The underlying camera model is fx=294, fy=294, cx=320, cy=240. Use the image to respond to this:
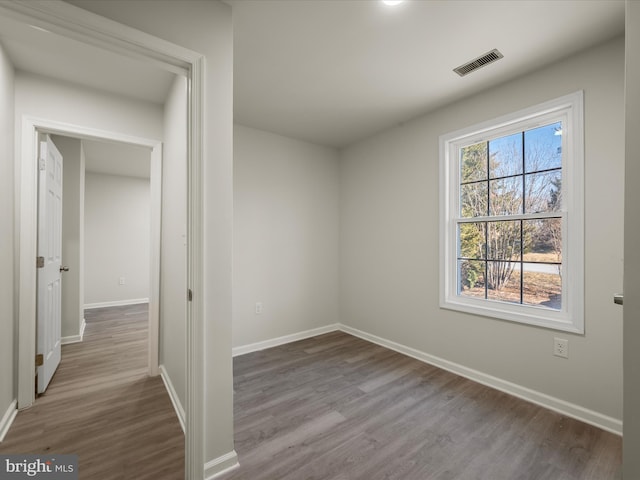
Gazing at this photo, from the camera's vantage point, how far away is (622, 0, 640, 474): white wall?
0.62m

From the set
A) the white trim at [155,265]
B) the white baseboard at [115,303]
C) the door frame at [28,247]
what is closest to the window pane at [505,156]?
the white trim at [155,265]

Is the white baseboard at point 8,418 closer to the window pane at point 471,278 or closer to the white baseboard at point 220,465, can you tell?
the white baseboard at point 220,465

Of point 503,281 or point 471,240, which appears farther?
point 471,240

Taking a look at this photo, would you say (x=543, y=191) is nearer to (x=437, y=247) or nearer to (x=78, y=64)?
(x=437, y=247)

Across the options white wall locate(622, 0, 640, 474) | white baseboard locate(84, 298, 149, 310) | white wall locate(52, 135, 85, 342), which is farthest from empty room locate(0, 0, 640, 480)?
white baseboard locate(84, 298, 149, 310)

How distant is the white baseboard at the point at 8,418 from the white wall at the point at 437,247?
311 cm

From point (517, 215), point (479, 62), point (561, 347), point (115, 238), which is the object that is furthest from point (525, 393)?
point (115, 238)

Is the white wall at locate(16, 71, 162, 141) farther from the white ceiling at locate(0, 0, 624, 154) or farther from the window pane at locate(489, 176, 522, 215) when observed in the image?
the window pane at locate(489, 176, 522, 215)

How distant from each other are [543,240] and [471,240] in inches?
22.1

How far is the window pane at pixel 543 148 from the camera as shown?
86.7 inches

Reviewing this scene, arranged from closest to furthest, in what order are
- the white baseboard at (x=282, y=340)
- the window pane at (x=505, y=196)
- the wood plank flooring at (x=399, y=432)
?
the wood plank flooring at (x=399, y=432) < the window pane at (x=505, y=196) < the white baseboard at (x=282, y=340)

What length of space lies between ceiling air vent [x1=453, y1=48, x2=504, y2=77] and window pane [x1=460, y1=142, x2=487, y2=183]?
2.31 feet

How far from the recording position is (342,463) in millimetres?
1603

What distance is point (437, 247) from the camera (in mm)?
2857
